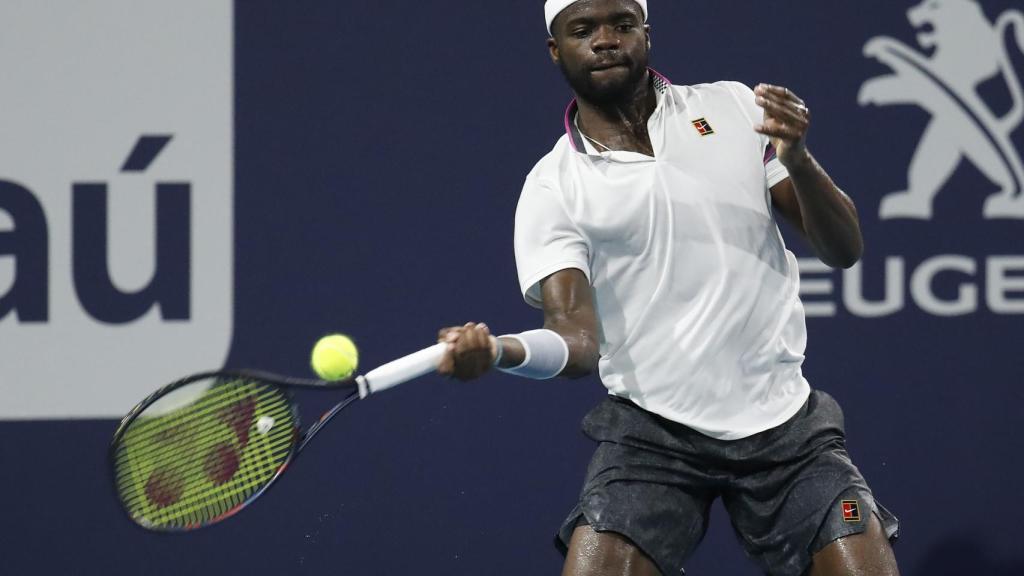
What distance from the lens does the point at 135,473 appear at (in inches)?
117

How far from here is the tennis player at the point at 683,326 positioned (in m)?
3.20

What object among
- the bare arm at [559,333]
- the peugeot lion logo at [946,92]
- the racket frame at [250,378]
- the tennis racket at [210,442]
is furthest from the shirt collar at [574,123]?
the peugeot lion logo at [946,92]

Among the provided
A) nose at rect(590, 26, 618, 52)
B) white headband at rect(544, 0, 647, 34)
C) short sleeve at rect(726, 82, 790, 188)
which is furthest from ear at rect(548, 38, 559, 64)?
short sleeve at rect(726, 82, 790, 188)

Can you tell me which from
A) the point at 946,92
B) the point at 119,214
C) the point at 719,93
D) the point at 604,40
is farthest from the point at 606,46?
the point at 119,214

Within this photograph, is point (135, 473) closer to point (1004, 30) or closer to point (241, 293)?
point (241, 293)

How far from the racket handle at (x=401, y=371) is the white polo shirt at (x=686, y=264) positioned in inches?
20.9

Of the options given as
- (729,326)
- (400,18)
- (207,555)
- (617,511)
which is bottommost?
(207,555)

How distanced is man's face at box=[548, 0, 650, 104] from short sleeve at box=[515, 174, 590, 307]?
0.84ft

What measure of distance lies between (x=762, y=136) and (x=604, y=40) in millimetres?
417

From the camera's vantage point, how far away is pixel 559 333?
10.6 ft

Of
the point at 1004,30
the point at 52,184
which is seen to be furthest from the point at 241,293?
the point at 1004,30

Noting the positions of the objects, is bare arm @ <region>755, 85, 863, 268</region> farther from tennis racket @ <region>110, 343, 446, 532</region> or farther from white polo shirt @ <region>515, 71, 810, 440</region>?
tennis racket @ <region>110, 343, 446, 532</region>

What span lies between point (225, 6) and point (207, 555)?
65.1 inches

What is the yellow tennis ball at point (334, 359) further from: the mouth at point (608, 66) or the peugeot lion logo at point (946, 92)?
the peugeot lion logo at point (946, 92)
